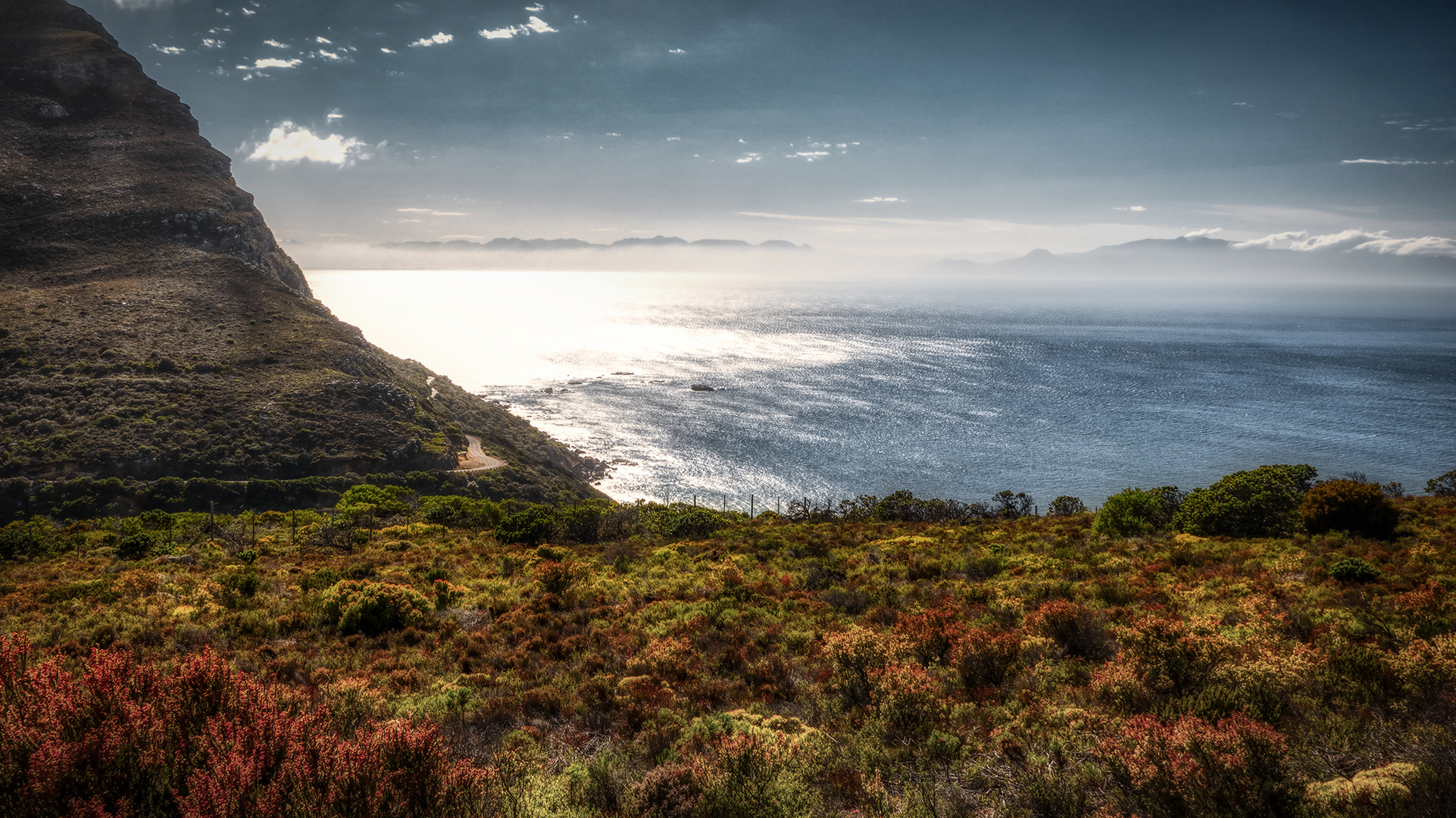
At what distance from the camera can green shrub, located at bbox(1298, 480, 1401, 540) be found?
17.8 meters

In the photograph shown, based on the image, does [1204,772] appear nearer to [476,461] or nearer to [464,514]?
[464,514]

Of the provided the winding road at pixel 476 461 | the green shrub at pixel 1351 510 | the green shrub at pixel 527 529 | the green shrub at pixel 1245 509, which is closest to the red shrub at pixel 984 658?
the green shrub at pixel 1245 509

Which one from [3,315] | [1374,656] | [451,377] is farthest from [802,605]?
[451,377]

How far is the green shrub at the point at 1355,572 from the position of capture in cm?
1298

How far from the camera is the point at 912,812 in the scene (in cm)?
585

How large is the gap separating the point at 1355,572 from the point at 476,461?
6867 centimetres

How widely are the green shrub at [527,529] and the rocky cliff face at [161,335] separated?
3605 centimetres

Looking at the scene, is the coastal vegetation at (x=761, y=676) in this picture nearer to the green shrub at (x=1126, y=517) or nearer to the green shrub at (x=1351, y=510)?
the green shrub at (x=1351, y=510)

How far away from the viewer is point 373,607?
42.2 feet

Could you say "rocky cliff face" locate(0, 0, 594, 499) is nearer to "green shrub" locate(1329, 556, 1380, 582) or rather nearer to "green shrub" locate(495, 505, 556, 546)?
"green shrub" locate(495, 505, 556, 546)

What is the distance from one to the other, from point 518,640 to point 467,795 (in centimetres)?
707

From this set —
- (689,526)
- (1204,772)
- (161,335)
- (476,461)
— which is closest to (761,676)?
(1204,772)

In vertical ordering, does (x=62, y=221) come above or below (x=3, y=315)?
above

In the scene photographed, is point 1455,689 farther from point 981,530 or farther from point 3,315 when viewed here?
point 3,315
